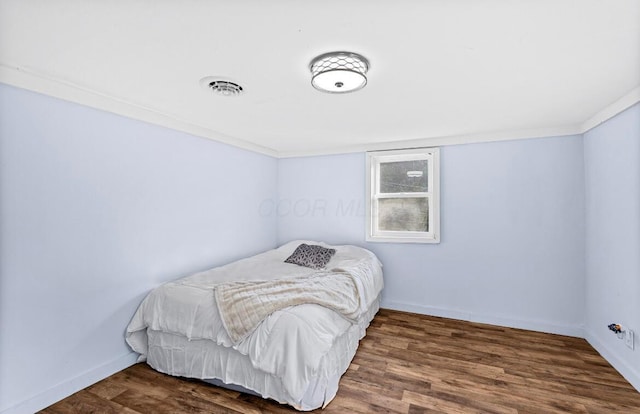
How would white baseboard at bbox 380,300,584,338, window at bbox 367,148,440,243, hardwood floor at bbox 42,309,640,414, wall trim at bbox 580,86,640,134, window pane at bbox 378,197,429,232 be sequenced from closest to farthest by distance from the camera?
hardwood floor at bbox 42,309,640,414
wall trim at bbox 580,86,640,134
white baseboard at bbox 380,300,584,338
window at bbox 367,148,440,243
window pane at bbox 378,197,429,232

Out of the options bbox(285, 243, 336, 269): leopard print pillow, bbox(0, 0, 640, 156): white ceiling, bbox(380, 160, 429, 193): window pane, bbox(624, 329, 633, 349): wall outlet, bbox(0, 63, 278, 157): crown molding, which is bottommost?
bbox(624, 329, 633, 349): wall outlet

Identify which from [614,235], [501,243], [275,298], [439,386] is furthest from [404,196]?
[275,298]

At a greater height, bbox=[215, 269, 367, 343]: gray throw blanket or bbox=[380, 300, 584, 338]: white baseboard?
bbox=[215, 269, 367, 343]: gray throw blanket

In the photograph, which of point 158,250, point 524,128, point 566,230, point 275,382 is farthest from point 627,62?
point 158,250

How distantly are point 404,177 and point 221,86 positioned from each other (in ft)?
8.57

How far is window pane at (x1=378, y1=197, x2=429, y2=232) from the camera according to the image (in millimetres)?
3799

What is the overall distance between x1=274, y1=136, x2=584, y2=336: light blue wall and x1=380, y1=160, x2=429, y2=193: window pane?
0.87ft

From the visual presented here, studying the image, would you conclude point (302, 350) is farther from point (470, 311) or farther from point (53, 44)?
point (470, 311)

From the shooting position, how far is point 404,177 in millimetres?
3893

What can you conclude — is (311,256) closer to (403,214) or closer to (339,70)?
(403,214)

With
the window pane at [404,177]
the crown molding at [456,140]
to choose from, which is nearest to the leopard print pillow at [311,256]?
the window pane at [404,177]

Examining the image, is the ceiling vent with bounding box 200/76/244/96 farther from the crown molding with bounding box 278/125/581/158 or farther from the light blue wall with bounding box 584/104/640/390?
the light blue wall with bounding box 584/104/640/390

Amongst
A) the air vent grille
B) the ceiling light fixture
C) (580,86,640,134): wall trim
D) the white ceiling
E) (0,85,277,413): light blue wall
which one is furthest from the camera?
(580,86,640,134): wall trim

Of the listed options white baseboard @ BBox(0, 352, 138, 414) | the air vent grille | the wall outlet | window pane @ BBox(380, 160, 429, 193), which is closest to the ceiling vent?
the air vent grille
